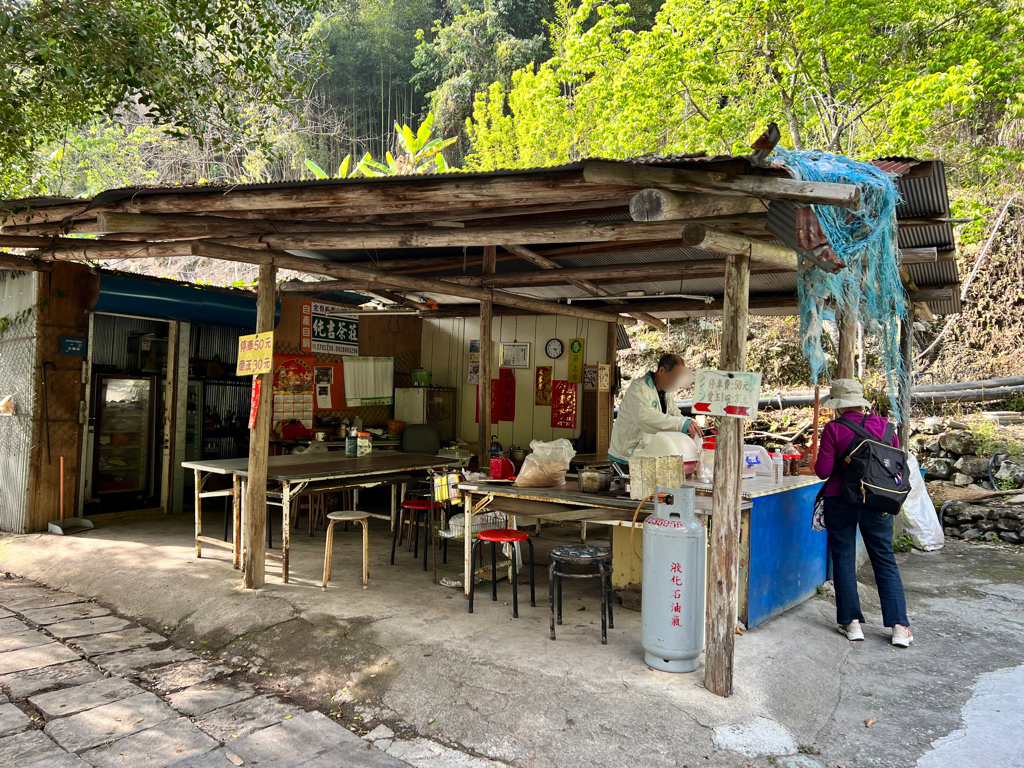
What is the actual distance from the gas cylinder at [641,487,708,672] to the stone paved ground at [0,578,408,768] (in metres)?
1.76

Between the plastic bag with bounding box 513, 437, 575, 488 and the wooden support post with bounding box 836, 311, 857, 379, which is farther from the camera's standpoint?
the wooden support post with bounding box 836, 311, 857, 379

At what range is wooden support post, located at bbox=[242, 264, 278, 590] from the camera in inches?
225

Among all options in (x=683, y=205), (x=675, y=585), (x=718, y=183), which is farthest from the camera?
(x=675, y=585)

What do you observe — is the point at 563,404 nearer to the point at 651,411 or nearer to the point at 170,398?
the point at 651,411

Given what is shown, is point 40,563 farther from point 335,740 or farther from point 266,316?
point 335,740

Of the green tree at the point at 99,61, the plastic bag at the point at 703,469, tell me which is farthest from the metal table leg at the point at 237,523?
the plastic bag at the point at 703,469

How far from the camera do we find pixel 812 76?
1397 centimetres

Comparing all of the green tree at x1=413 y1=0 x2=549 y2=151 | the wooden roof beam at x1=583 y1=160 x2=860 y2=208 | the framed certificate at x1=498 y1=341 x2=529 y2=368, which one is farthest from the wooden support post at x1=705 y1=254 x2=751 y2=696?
the green tree at x1=413 y1=0 x2=549 y2=151

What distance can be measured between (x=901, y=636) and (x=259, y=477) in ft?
16.9

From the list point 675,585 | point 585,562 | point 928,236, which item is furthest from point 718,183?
point 928,236

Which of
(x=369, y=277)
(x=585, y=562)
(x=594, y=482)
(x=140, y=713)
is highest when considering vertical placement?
(x=369, y=277)

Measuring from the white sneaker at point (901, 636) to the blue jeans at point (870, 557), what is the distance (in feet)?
0.12

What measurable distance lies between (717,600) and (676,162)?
2.53m

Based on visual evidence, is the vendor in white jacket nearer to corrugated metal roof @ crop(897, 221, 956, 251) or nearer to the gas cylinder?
the gas cylinder
